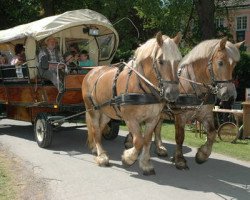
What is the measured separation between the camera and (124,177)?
6.99 m

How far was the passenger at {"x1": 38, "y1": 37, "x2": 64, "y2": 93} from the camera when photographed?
912 centimetres

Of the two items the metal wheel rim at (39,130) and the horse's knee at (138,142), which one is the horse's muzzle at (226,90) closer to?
the horse's knee at (138,142)

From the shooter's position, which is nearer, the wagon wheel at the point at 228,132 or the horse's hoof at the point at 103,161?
the horse's hoof at the point at 103,161

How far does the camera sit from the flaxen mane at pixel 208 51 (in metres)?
6.88

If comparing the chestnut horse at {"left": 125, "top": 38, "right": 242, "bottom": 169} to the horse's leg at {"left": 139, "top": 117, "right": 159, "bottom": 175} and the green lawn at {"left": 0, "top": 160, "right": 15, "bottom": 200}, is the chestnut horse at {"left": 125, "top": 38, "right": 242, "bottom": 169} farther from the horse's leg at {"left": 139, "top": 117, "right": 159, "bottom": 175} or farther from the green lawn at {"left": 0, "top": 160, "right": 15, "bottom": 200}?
the green lawn at {"left": 0, "top": 160, "right": 15, "bottom": 200}

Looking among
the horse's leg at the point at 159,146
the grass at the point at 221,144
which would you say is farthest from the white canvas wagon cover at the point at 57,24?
the grass at the point at 221,144

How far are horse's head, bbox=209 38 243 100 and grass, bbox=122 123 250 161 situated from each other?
7.30ft

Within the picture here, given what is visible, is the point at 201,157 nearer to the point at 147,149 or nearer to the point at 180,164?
the point at 180,164

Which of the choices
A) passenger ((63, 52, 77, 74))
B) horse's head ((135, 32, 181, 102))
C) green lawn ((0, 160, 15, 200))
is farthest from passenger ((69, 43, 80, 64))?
horse's head ((135, 32, 181, 102))

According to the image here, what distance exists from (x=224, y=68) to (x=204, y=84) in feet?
1.89

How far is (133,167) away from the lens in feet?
25.4

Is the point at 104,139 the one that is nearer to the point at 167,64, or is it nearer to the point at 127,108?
the point at 127,108

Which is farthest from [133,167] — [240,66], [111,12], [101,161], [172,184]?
[111,12]

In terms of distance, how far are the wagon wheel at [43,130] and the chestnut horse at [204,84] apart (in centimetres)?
289
